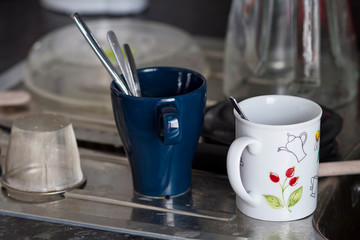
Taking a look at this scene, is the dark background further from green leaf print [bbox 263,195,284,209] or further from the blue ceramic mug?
green leaf print [bbox 263,195,284,209]

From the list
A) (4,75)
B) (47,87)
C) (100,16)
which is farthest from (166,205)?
(100,16)

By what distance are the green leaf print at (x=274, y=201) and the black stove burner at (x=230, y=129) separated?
0.43 ft

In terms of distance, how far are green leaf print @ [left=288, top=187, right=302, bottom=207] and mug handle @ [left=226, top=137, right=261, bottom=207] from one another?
0.03m

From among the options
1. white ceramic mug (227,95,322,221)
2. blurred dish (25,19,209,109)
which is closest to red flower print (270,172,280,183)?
white ceramic mug (227,95,322,221)

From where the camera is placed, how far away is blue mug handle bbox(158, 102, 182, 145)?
1.89ft

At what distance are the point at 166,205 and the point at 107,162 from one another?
134 millimetres

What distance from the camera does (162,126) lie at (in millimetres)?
597

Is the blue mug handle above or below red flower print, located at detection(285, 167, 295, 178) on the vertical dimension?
above

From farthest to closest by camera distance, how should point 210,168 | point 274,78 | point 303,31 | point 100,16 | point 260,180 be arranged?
point 100,16
point 274,78
point 303,31
point 210,168
point 260,180

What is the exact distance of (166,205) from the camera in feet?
2.15

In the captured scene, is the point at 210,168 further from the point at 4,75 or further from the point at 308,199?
the point at 4,75

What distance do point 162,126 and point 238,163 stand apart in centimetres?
8

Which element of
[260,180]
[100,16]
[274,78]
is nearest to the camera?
[260,180]

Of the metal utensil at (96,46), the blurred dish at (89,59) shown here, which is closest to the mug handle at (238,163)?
the metal utensil at (96,46)
